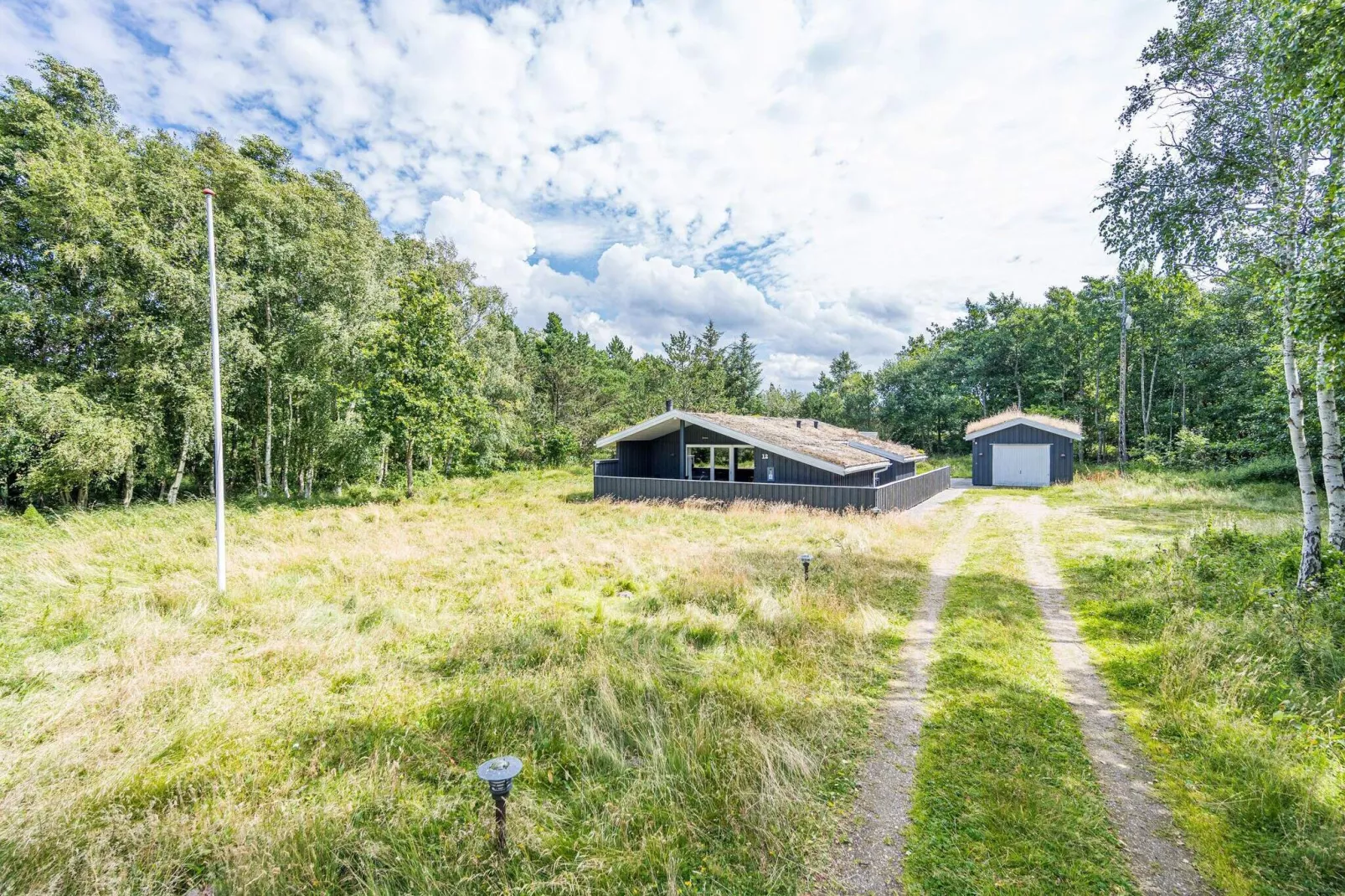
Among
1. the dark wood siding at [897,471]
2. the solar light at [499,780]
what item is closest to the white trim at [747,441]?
the dark wood siding at [897,471]

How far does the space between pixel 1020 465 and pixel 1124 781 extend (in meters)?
25.6

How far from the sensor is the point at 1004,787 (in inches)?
156

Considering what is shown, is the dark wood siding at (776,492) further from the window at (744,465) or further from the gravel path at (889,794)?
the gravel path at (889,794)

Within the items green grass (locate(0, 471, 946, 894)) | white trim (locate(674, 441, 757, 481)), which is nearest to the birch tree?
green grass (locate(0, 471, 946, 894))

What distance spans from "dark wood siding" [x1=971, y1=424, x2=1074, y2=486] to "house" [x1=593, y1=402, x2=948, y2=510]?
3.68m

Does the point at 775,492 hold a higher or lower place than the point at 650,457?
lower

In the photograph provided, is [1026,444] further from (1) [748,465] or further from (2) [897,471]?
(1) [748,465]

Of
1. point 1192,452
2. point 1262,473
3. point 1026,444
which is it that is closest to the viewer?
point 1262,473

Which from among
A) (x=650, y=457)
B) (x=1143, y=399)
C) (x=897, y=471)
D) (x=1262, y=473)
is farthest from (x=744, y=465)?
(x=1143, y=399)

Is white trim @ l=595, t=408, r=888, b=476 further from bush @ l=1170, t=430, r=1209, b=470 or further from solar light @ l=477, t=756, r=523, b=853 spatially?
bush @ l=1170, t=430, r=1209, b=470

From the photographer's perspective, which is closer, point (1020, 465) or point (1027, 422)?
point (1027, 422)

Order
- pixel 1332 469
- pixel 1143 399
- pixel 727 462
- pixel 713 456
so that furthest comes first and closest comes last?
1. pixel 1143 399
2. pixel 727 462
3. pixel 713 456
4. pixel 1332 469

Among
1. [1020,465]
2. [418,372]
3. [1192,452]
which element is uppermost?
[418,372]

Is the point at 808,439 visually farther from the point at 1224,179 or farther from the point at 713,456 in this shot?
the point at 1224,179
